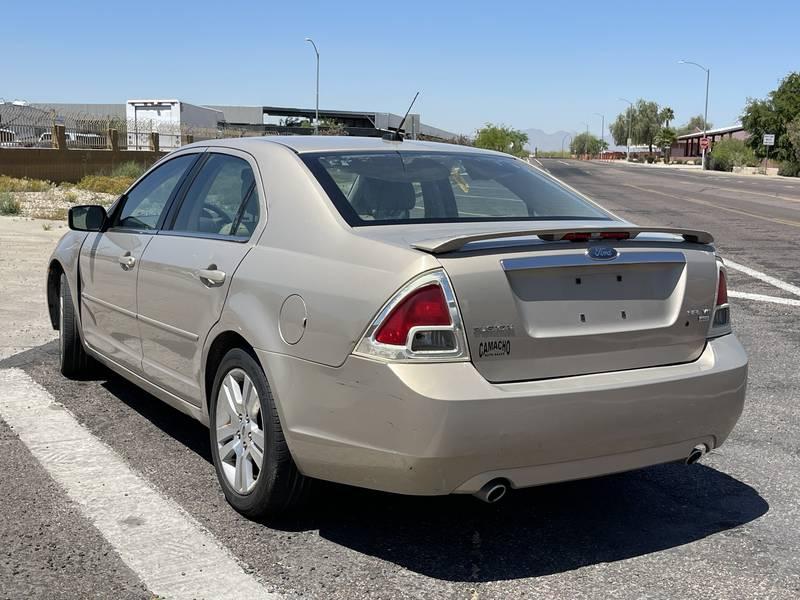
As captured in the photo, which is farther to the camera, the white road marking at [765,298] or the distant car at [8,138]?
the distant car at [8,138]

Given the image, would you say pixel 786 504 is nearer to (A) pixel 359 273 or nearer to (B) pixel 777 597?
(B) pixel 777 597

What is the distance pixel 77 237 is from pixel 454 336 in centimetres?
372

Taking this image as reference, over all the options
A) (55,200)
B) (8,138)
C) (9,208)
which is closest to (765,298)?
(9,208)

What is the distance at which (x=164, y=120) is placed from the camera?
167 ft

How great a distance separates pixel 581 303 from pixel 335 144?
1.65m

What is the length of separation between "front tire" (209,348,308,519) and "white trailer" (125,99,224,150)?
122 feet

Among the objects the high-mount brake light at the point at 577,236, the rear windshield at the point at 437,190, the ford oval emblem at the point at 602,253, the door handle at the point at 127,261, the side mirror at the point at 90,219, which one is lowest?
the door handle at the point at 127,261

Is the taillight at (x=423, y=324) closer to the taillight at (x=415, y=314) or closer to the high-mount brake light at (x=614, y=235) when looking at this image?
the taillight at (x=415, y=314)

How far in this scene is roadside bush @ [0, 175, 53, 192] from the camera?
91.8 ft

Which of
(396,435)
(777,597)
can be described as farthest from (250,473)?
(777,597)

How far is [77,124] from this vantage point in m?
36.6

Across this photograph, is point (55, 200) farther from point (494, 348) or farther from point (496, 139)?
point (496, 139)

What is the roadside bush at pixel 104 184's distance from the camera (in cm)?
2970

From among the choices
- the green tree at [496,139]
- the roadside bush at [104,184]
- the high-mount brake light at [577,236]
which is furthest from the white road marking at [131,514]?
the green tree at [496,139]
